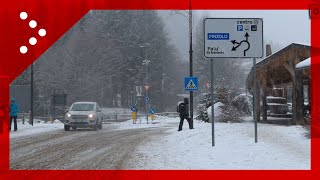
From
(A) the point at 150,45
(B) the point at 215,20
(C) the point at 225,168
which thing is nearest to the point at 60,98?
(B) the point at 215,20

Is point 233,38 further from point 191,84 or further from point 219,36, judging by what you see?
point 191,84

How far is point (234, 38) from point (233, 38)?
0.09 ft

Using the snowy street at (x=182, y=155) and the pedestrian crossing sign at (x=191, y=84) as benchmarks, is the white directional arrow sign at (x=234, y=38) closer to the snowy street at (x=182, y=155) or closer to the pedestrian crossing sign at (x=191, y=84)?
the snowy street at (x=182, y=155)

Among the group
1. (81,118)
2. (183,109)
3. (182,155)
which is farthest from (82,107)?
(182,155)

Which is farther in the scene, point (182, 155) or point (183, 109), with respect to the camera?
point (183, 109)

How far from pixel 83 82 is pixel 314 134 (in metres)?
57.9

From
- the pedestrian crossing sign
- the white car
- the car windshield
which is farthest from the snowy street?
the car windshield

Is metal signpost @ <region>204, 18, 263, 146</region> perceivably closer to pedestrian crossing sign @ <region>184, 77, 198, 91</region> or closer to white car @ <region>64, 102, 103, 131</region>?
pedestrian crossing sign @ <region>184, 77, 198, 91</region>

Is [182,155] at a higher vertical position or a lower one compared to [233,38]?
lower

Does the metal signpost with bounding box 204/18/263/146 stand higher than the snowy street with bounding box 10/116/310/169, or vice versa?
the metal signpost with bounding box 204/18/263/146

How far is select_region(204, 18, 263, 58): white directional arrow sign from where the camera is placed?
12430 mm

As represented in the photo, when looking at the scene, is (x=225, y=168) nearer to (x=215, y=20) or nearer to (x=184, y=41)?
(x=215, y=20)

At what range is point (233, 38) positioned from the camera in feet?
41.0

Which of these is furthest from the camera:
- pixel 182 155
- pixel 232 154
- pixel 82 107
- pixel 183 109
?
pixel 82 107
